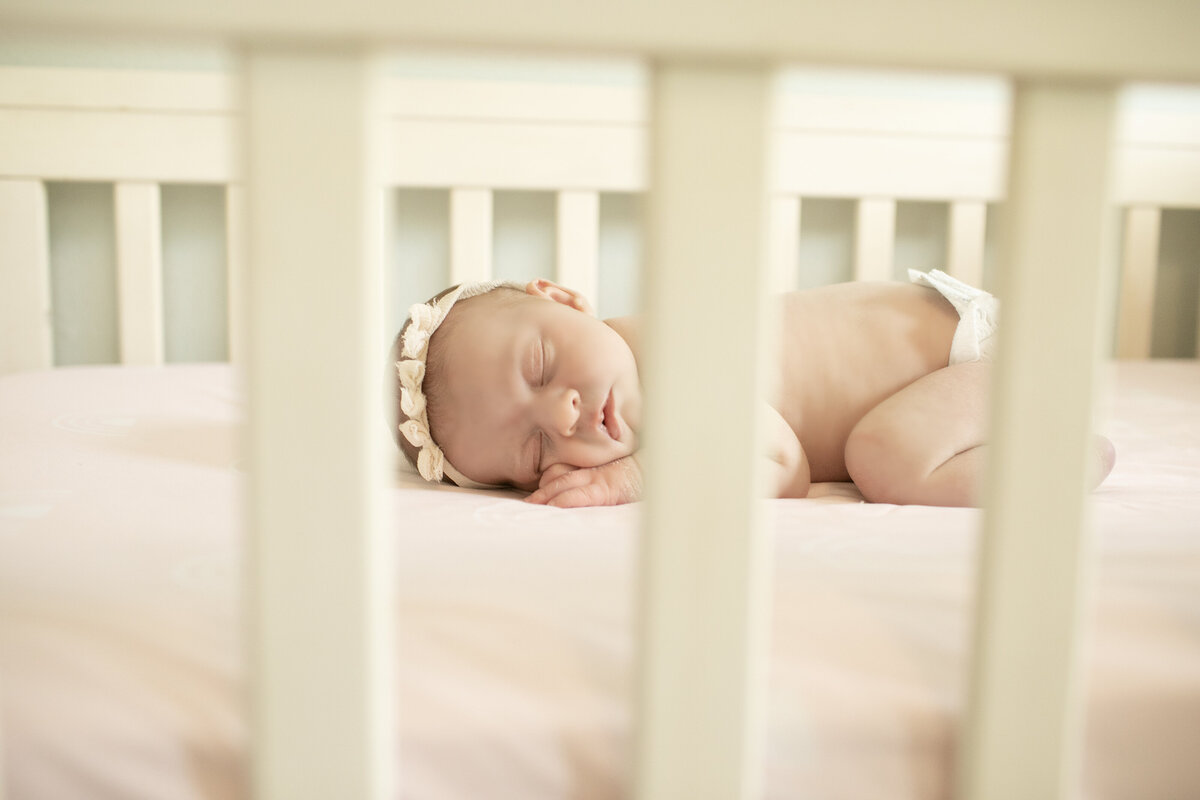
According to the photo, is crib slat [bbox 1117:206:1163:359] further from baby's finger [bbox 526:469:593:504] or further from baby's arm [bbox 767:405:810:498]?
baby's finger [bbox 526:469:593:504]

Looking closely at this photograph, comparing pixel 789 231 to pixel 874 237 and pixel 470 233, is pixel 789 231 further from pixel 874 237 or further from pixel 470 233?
pixel 470 233

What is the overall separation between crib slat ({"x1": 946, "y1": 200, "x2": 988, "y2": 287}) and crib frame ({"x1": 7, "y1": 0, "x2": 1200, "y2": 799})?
1050 millimetres

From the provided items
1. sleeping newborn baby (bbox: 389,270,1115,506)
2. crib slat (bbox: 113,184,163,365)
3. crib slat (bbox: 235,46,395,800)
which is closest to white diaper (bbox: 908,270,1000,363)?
sleeping newborn baby (bbox: 389,270,1115,506)

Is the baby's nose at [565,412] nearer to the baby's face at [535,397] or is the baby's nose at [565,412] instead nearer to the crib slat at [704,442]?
the baby's face at [535,397]

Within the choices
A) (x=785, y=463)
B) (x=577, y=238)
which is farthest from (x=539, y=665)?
(x=577, y=238)

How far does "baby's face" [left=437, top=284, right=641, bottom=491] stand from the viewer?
778 millimetres

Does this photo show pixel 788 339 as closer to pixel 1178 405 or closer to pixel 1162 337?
pixel 1178 405

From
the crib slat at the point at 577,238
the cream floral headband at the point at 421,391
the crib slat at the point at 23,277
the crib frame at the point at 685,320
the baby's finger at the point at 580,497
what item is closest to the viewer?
the crib frame at the point at 685,320

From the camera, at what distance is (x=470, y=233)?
125 centimetres

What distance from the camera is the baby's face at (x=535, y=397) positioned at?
78 centimetres

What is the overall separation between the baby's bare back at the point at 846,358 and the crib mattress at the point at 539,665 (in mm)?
368

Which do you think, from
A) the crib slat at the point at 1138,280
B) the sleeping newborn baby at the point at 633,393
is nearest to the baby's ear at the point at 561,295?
the sleeping newborn baby at the point at 633,393

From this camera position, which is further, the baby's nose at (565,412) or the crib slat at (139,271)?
the crib slat at (139,271)

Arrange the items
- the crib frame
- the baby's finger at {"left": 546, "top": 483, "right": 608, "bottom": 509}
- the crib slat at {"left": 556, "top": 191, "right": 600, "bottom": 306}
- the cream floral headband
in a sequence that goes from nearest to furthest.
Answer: the crib frame, the baby's finger at {"left": 546, "top": 483, "right": 608, "bottom": 509}, the cream floral headband, the crib slat at {"left": 556, "top": 191, "right": 600, "bottom": 306}
